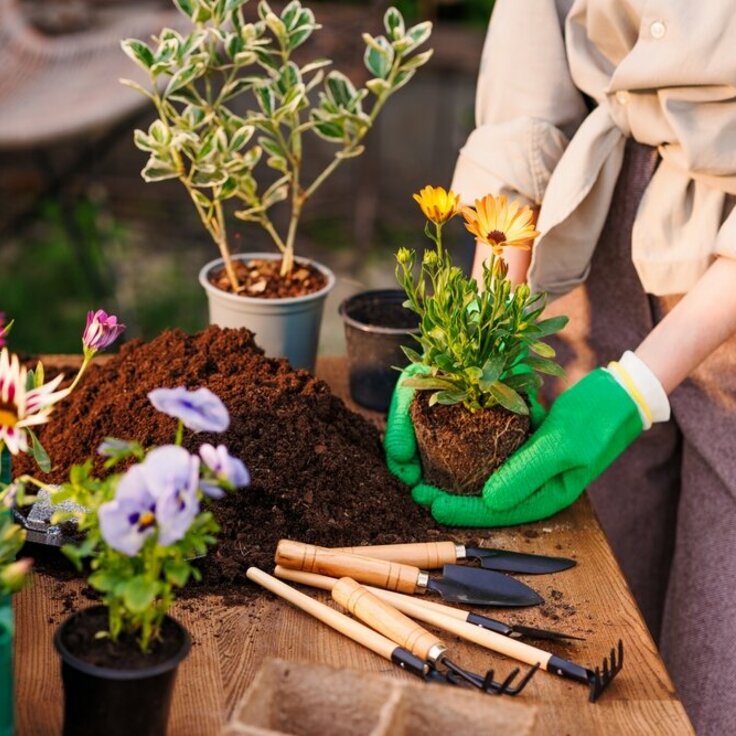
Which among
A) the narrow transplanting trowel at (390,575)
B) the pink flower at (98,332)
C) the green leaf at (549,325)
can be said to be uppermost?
the pink flower at (98,332)

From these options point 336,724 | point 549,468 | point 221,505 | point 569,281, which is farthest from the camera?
point 569,281

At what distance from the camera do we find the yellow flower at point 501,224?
4.13 ft

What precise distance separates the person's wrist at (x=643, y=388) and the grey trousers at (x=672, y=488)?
106 millimetres

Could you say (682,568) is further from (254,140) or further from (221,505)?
(254,140)

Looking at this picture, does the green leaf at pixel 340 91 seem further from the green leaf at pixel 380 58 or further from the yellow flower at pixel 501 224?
the yellow flower at pixel 501 224

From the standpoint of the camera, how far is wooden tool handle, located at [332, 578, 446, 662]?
108cm

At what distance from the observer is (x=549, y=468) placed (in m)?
1.35

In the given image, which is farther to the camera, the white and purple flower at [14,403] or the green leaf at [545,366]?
the green leaf at [545,366]

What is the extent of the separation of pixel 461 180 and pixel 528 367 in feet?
1.22

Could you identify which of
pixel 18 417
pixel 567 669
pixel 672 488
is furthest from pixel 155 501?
pixel 672 488

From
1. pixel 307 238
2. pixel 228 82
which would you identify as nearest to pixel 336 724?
pixel 228 82

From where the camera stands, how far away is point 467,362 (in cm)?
131

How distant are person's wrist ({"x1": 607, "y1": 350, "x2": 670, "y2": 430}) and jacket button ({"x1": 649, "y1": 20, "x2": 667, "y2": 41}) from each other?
1.34ft

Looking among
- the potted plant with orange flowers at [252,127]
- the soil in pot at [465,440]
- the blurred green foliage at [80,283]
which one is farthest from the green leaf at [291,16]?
the blurred green foliage at [80,283]
